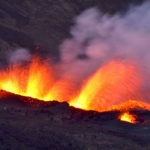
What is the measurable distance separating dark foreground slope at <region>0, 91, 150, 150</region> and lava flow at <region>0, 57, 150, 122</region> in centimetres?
298

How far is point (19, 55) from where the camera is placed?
26625mm

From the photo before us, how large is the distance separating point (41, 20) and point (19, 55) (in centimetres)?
848

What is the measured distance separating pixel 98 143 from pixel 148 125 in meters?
5.11

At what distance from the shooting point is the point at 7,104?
1609 cm

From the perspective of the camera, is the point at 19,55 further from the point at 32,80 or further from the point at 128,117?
the point at 128,117

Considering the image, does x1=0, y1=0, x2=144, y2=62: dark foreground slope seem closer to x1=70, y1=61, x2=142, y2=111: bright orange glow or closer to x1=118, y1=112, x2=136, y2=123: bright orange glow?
x1=70, y1=61, x2=142, y2=111: bright orange glow

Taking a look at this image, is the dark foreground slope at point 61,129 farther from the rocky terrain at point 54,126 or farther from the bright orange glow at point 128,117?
→ the bright orange glow at point 128,117

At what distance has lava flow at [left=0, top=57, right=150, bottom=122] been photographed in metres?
21.1

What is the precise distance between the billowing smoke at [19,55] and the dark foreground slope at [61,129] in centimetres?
932

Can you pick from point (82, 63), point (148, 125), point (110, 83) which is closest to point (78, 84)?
point (110, 83)

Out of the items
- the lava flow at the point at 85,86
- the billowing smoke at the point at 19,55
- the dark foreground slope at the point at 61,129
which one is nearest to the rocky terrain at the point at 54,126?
the dark foreground slope at the point at 61,129

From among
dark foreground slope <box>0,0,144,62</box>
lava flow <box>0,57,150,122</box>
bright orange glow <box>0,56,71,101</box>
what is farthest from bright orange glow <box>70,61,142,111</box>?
dark foreground slope <box>0,0,144,62</box>

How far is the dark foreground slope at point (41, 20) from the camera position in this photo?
94.1ft

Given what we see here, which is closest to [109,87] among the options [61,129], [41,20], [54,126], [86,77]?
[86,77]
